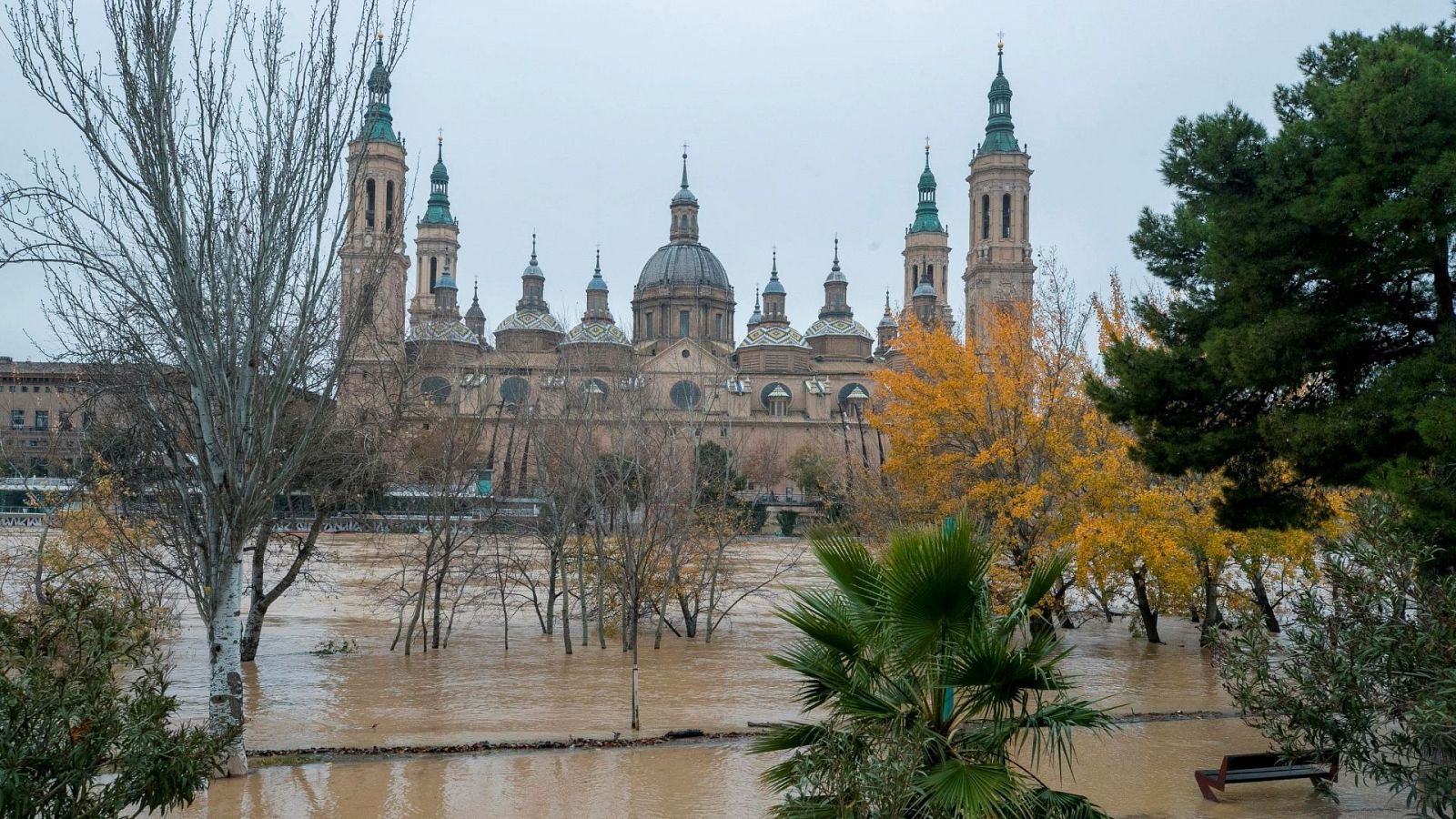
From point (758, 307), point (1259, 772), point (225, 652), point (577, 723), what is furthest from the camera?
point (758, 307)

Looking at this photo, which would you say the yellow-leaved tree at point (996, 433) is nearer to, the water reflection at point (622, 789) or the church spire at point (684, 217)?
the water reflection at point (622, 789)

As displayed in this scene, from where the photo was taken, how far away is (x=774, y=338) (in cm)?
8469

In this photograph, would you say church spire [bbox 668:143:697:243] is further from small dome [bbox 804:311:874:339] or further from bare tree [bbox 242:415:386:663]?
bare tree [bbox 242:415:386:663]

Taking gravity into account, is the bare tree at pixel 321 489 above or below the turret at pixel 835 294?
below

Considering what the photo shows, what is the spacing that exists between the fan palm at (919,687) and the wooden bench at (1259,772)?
431 cm

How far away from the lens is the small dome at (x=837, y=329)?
89125 millimetres

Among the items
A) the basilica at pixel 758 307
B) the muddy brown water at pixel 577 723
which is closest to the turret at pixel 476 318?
the basilica at pixel 758 307

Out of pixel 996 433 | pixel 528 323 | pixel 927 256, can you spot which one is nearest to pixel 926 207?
pixel 927 256

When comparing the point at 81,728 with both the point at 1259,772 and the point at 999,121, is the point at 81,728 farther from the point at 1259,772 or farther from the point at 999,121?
the point at 999,121

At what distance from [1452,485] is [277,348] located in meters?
10.4

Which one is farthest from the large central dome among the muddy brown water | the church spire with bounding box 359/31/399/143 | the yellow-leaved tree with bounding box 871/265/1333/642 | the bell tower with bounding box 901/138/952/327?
the church spire with bounding box 359/31/399/143

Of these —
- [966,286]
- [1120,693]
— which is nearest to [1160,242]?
[1120,693]

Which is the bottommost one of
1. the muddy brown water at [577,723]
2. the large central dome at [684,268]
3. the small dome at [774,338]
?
the muddy brown water at [577,723]

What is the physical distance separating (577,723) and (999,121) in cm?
7107
